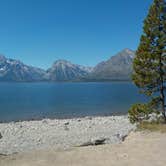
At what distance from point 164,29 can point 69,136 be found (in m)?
16.1

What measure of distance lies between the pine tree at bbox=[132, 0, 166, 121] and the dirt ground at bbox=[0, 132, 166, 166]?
8.46m

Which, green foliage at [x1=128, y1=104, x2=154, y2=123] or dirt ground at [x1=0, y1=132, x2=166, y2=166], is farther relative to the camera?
green foliage at [x1=128, y1=104, x2=154, y2=123]

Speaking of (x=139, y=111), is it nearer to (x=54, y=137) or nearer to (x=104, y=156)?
(x=104, y=156)

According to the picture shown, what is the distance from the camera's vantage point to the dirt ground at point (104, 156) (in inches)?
587

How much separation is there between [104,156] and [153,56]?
1264 centimetres

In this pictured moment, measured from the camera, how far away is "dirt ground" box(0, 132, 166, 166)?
14922mm

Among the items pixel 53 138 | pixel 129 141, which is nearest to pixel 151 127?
pixel 129 141

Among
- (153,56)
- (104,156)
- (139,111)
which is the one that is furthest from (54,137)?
(104,156)

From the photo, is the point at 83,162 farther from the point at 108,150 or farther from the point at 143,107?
the point at 143,107

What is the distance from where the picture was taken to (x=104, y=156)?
16.0 meters

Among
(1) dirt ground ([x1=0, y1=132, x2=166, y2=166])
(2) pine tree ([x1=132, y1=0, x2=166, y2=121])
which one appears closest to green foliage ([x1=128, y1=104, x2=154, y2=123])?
(2) pine tree ([x1=132, y1=0, x2=166, y2=121])

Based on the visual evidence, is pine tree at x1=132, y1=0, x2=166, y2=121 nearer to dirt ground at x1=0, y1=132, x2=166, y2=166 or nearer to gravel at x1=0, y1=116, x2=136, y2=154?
gravel at x1=0, y1=116, x2=136, y2=154

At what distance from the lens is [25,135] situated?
1469 inches

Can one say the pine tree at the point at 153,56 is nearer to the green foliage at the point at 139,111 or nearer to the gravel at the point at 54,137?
the green foliage at the point at 139,111
